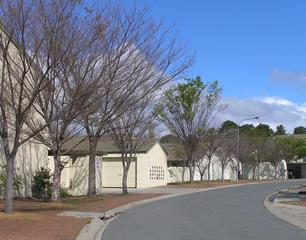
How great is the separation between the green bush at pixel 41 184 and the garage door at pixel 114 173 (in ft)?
56.5

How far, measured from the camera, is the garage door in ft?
148

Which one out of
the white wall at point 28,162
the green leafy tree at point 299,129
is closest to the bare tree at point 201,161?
the white wall at point 28,162

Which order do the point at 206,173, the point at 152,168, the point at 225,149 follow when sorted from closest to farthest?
the point at 152,168, the point at 225,149, the point at 206,173

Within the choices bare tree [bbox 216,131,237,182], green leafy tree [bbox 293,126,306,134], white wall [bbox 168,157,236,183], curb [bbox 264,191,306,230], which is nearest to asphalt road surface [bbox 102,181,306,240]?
curb [bbox 264,191,306,230]

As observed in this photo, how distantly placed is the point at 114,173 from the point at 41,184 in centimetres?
1789

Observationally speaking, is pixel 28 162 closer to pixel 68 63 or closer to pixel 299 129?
pixel 68 63

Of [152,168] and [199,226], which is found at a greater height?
[152,168]

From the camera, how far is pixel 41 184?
2777 centimetres

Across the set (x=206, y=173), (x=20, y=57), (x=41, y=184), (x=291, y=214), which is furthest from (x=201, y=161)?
(x=20, y=57)

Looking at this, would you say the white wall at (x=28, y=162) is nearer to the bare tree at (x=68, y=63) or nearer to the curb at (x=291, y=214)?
the bare tree at (x=68, y=63)

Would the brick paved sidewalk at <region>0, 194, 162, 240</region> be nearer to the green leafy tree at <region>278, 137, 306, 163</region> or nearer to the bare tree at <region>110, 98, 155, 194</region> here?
the bare tree at <region>110, 98, 155, 194</region>

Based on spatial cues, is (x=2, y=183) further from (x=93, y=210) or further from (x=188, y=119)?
(x=188, y=119)

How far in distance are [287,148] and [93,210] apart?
68.8m

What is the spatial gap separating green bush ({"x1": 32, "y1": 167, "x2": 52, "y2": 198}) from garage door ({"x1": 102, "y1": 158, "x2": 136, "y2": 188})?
17.2 meters
